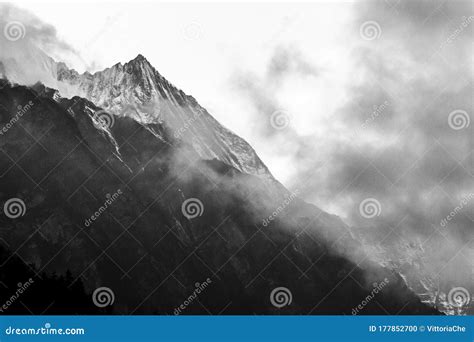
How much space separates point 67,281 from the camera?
13775 centimetres
